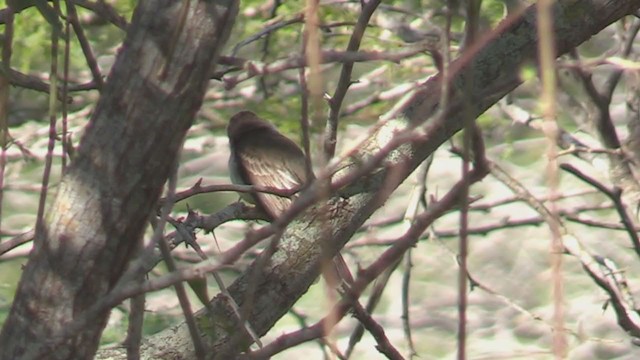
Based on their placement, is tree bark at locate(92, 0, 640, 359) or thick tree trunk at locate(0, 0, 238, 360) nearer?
thick tree trunk at locate(0, 0, 238, 360)

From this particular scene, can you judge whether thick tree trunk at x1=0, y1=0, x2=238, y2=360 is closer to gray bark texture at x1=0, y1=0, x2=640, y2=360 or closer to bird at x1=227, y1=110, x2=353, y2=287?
gray bark texture at x1=0, y1=0, x2=640, y2=360

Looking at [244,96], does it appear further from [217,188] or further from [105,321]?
[105,321]

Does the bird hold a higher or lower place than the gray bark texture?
higher

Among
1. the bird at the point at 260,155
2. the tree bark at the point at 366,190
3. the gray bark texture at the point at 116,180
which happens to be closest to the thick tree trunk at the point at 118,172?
the gray bark texture at the point at 116,180

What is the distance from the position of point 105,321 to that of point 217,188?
60 cm

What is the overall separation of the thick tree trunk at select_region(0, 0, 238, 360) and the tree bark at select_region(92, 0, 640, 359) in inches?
33.7

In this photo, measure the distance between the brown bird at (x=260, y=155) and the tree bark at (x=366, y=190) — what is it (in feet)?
13.9

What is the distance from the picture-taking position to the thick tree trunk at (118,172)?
1.92 m

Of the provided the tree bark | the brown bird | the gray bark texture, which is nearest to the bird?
the brown bird

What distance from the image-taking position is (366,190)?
321 cm

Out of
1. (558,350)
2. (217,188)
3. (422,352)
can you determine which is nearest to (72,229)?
(217,188)

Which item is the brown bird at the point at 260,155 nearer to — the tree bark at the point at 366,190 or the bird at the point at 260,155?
the bird at the point at 260,155

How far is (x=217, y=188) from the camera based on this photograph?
8.45 ft

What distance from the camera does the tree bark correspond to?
9.64ft
